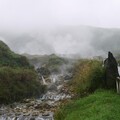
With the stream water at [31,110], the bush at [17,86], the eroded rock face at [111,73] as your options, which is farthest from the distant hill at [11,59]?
the eroded rock face at [111,73]

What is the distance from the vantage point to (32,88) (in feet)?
371

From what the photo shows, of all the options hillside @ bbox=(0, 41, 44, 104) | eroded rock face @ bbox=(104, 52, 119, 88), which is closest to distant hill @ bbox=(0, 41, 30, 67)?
hillside @ bbox=(0, 41, 44, 104)

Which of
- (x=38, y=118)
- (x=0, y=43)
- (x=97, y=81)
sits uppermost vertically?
(x=0, y=43)

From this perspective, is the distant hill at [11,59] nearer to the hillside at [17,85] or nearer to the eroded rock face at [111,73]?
the hillside at [17,85]

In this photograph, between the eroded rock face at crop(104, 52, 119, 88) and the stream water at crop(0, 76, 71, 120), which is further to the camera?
the stream water at crop(0, 76, 71, 120)

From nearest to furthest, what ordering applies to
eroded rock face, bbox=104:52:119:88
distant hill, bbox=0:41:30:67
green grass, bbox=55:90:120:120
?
green grass, bbox=55:90:120:120
eroded rock face, bbox=104:52:119:88
distant hill, bbox=0:41:30:67

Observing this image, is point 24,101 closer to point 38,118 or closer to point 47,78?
point 38,118

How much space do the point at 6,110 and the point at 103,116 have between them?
5144 cm

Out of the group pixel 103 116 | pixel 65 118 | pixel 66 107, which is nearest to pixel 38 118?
pixel 66 107

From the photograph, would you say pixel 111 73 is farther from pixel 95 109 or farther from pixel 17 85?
pixel 17 85

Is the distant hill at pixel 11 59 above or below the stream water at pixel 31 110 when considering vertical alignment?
above

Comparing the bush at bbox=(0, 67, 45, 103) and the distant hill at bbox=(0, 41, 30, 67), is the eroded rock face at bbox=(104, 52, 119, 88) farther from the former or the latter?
the distant hill at bbox=(0, 41, 30, 67)

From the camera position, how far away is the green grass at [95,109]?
38.7 metres

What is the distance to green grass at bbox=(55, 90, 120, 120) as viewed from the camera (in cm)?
3866
